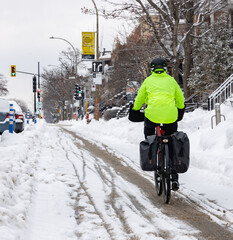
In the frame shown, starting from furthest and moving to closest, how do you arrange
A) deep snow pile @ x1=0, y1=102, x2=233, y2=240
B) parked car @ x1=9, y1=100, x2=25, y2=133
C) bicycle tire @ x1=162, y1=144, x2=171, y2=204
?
parked car @ x1=9, y1=100, x2=25, y2=133 < bicycle tire @ x1=162, y1=144, x2=171, y2=204 < deep snow pile @ x1=0, y1=102, x2=233, y2=240

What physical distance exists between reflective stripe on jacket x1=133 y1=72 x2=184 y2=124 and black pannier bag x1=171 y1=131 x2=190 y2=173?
0.28m

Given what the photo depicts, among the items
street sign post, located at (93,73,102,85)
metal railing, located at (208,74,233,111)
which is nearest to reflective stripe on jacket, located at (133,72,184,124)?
metal railing, located at (208,74,233,111)

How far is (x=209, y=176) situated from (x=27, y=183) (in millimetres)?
3348

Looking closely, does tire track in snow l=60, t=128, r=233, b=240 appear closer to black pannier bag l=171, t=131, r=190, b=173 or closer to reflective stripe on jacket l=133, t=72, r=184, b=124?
black pannier bag l=171, t=131, r=190, b=173

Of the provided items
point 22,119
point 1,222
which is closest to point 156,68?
point 1,222

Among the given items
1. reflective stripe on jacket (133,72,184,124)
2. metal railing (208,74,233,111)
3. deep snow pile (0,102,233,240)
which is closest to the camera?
deep snow pile (0,102,233,240)

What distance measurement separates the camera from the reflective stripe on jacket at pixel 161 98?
536cm

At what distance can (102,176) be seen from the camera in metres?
7.51

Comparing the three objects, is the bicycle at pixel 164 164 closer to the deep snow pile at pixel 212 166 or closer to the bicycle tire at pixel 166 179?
the bicycle tire at pixel 166 179

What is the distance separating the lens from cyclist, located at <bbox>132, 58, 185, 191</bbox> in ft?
17.6

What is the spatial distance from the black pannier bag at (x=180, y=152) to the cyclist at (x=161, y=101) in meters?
0.14

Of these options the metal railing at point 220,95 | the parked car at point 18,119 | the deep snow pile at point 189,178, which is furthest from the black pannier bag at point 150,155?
the metal railing at point 220,95

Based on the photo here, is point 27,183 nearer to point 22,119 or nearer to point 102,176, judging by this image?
point 102,176

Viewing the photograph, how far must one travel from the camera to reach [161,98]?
538 centimetres
